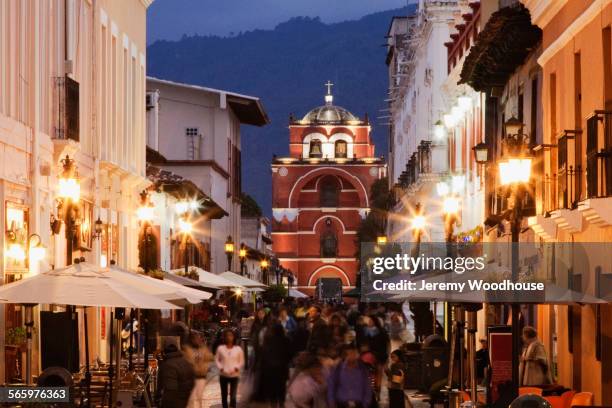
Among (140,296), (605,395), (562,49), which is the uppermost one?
(562,49)

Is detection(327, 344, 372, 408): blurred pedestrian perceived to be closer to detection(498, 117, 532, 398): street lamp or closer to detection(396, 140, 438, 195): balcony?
detection(498, 117, 532, 398): street lamp

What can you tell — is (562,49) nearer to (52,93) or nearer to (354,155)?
(52,93)

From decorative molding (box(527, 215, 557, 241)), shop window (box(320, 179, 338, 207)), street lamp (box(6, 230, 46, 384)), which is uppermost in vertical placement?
shop window (box(320, 179, 338, 207))

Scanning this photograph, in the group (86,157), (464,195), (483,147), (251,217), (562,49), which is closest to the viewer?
(562,49)

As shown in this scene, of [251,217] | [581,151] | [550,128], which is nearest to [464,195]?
[550,128]

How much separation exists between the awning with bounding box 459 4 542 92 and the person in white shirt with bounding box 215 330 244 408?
849 centimetres

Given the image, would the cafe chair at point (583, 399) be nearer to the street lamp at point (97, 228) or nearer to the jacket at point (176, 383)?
the jacket at point (176, 383)

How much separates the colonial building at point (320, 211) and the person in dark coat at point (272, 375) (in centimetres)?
11470

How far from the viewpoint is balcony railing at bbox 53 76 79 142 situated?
27828 millimetres

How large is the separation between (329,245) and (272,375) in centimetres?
11856

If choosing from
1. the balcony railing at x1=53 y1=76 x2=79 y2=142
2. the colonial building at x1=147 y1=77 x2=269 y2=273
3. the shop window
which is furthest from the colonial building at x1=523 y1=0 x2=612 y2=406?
the shop window

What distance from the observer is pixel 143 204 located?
3269cm

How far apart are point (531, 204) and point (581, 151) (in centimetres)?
539

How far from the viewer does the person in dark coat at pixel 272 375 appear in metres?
21.0
